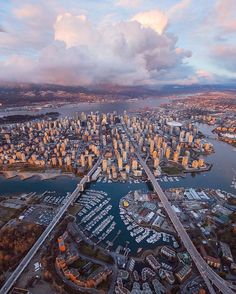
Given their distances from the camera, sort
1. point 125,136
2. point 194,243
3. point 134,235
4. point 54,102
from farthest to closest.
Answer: point 54,102 → point 125,136 → point 134,235 → point 194,243

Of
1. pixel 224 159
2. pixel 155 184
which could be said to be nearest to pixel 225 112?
pixel 224 159

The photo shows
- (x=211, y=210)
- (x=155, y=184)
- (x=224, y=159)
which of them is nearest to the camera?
(x=211, y=210)

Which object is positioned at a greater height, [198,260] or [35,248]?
[198,260]

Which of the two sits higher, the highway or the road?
the road

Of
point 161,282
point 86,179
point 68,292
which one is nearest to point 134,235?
point 161,282

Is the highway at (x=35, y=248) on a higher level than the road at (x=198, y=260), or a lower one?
lower

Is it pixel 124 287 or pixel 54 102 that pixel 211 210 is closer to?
pixel 124 287

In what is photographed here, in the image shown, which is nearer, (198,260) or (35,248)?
(198,260)

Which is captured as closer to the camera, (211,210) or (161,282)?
(161,282)

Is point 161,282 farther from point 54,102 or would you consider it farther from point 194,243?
point 54,102
